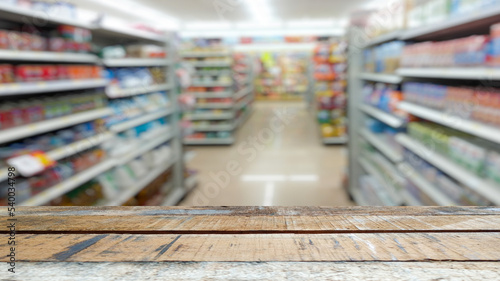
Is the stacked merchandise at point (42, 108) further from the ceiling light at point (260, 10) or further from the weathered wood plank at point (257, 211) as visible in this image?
the ceiling light at point (260, 10)

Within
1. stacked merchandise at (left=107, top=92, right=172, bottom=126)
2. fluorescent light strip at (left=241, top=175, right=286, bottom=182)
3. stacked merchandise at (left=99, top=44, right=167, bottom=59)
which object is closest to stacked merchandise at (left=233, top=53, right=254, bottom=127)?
Result: fluorescent light strip at (left=241, top=175, right=286, bottom=182)

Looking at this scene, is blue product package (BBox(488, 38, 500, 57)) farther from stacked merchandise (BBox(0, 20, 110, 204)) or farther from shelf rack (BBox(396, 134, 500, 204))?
stacked merchandise (BBox(0, 20, 110, 204))

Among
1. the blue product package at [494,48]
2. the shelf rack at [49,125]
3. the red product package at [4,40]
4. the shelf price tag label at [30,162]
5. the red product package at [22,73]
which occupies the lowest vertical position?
the shelf price tag label at [30,162]

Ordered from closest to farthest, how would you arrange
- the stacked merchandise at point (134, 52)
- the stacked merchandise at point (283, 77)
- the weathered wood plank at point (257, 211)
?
the weathered wood plank at point (257, 211) → the stacked merchandise at point (134, 52) → the stacked merchandise at point (283, 77)

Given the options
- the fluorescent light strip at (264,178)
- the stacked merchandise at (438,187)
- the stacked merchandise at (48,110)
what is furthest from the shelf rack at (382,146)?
the stacked merchandise at (48,110)

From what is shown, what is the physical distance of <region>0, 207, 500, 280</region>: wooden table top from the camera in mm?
815

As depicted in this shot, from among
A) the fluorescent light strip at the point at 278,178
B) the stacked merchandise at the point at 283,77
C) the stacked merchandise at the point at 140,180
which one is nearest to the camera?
the stacked merchandise at the point at 140,180

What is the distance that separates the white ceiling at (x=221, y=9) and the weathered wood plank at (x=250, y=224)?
32.9ft

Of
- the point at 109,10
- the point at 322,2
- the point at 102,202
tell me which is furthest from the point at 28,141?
the point at 109,10

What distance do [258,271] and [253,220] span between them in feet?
0.97

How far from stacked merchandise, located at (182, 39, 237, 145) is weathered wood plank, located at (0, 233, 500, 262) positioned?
337 inches

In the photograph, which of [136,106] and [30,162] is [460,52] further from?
[136,106]

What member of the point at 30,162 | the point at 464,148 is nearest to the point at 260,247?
the point at 30,162

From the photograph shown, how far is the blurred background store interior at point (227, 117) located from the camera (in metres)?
2.58
